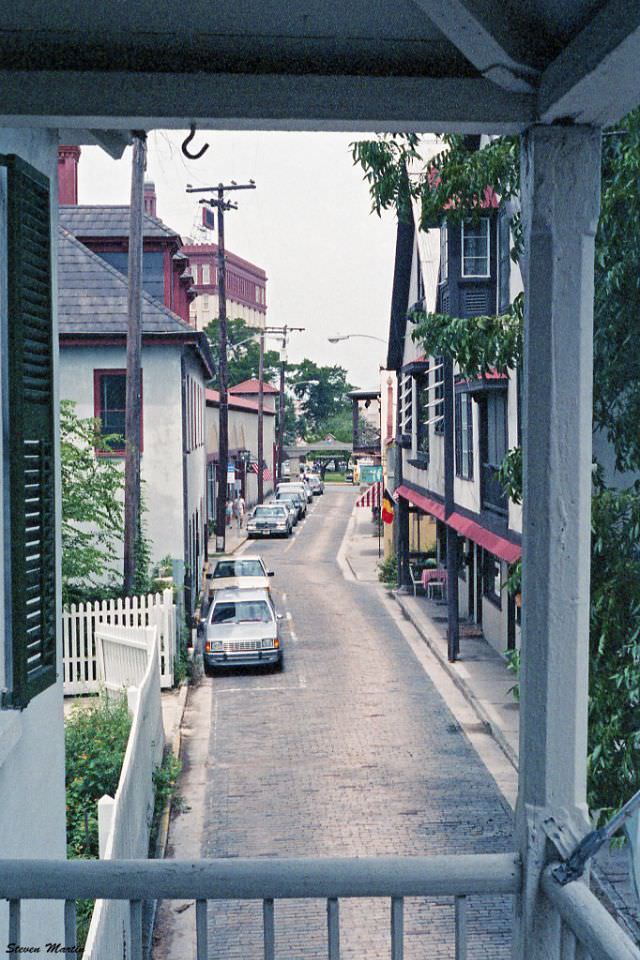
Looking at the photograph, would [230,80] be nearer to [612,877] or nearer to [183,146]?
[183,146]

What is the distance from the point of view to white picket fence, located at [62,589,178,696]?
59.8ft

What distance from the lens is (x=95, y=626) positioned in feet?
59.8

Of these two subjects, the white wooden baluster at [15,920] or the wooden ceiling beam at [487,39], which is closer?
the wooden ceiling beam at [487,39]

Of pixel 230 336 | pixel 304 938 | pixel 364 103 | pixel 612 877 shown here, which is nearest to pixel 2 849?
pixel 364 103

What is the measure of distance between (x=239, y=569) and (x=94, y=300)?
8.26m

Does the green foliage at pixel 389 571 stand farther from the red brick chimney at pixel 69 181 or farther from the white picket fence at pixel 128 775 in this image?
the white picket fence at pixel 128 775

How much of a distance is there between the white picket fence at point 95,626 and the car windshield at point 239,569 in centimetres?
873

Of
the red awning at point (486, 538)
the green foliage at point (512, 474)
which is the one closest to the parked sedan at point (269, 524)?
the red awning at point (486, 538)

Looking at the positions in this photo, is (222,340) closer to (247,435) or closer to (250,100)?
(247,435)

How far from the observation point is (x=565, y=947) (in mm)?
3043

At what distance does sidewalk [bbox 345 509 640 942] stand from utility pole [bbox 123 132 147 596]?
657cm

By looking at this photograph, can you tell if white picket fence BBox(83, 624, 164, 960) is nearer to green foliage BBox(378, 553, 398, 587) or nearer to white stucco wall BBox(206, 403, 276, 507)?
green foliage BBox(378, 553, 398, 587)

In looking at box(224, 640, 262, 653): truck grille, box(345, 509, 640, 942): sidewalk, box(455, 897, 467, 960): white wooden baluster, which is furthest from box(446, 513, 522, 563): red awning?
box(455, 897, 467, 960): white wooden baluster

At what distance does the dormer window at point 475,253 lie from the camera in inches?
875
